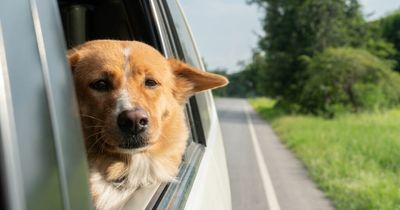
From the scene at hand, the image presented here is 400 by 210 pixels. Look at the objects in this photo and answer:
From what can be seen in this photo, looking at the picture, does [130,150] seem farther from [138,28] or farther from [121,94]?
[138,28]

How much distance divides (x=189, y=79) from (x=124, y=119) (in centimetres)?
86

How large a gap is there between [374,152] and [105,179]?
10832 mm

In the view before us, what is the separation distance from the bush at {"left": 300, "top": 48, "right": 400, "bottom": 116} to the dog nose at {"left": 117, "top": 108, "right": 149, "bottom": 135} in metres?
26.7

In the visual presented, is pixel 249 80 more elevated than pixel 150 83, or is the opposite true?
pixel 249 80

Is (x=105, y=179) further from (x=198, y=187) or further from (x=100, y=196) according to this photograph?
(x=198, y=187)

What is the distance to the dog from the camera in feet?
7.06

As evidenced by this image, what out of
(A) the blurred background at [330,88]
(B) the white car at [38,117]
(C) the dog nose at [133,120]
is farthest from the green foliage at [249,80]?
(B) the white car at [38,117]

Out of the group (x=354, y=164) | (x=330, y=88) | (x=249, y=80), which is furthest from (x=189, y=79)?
(x=249, y=80)

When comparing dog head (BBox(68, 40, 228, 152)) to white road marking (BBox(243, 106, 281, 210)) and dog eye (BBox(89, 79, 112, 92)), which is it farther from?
white road marking (BBox(243, 106, 281, 210))

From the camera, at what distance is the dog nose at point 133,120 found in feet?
6.90

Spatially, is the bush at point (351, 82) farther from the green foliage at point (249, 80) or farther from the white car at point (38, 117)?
the white car at point (38, 117)

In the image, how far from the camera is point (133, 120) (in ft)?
6.96

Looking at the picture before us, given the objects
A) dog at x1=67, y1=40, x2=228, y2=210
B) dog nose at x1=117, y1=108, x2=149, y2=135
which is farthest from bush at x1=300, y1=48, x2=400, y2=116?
dog nose at x1=117, y1=108, x2=149, y2=135

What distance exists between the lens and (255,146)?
15.8 meters
